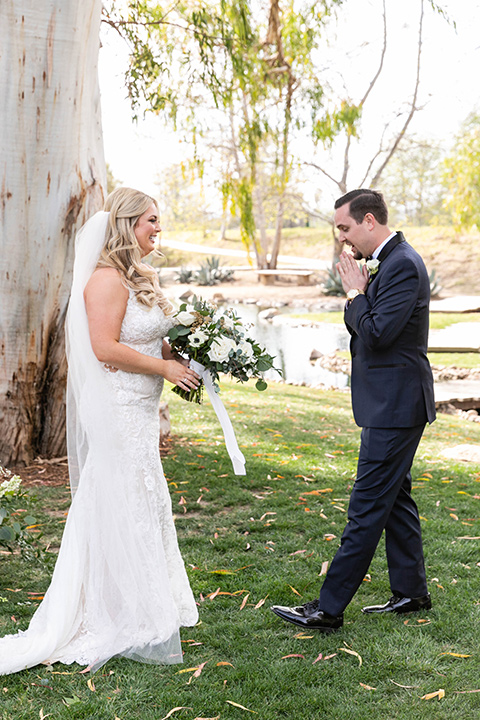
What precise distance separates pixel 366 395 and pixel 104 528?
153 centimetres

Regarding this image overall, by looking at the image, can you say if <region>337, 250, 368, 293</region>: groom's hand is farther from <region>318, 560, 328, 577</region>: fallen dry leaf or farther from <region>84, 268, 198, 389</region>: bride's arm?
<region>318, 560, 328, 577</region>: fallen dry leaf

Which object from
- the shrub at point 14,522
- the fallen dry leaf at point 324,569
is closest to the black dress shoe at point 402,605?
the fallen dry leaf at point 324,569

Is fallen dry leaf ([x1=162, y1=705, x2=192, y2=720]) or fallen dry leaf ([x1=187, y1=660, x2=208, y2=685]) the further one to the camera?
fallen dry leaf ([x1=187, y1=660, x2=208, y2=685])

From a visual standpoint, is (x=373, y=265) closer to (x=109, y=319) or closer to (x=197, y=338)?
(x=197, y=338)

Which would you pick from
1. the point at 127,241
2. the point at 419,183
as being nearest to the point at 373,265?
the point at 127,241

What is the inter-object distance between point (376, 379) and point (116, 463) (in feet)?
4.67

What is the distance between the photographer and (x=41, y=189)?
242 inches

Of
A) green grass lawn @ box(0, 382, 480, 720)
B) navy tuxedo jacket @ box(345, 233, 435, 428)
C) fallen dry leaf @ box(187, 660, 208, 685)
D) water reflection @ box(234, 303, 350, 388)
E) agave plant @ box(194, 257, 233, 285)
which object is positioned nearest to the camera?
green grass lawn @ box(0, 382, 480, 720)

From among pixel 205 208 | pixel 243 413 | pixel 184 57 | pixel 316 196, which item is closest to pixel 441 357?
pixel 243 413

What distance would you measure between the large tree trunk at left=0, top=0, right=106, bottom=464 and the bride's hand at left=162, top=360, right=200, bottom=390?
3140 mm

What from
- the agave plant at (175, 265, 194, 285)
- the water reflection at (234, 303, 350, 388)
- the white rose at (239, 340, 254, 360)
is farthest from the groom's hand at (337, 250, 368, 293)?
the agave plant at (175, 265, 194, 285)

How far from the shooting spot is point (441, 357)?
15922 mm

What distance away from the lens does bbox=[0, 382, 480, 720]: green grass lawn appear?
3.01 meters

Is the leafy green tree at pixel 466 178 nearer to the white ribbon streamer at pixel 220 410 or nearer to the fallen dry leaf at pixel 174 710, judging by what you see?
the white ribbon streamer at pixel 220 410
